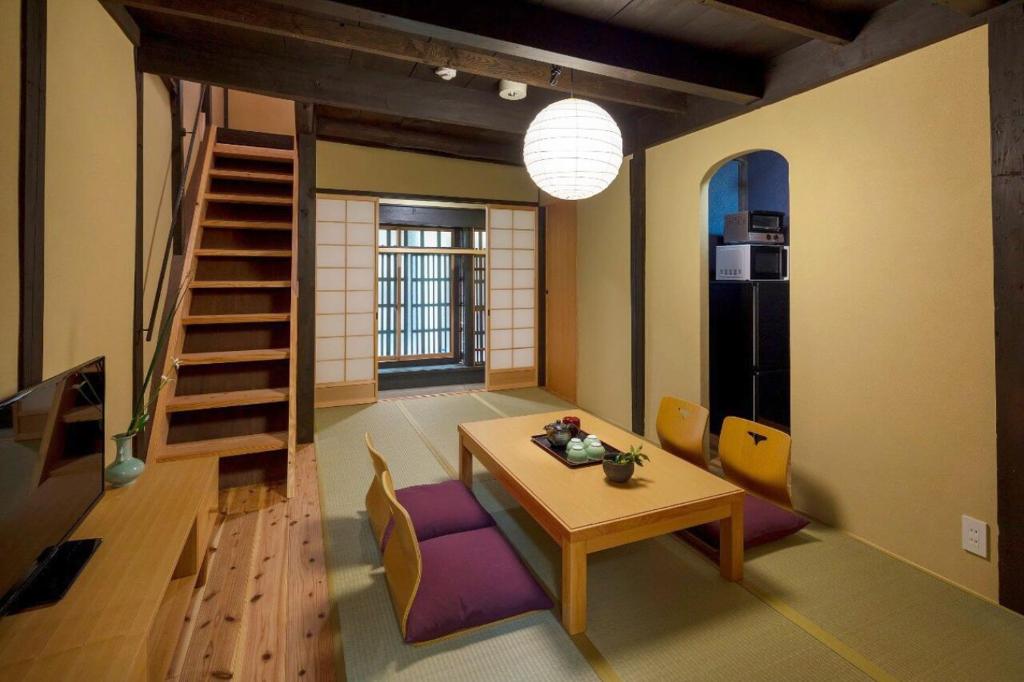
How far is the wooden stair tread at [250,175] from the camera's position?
4.00 meters

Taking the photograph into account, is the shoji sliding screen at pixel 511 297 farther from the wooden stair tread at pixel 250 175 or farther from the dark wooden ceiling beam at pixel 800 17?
the dark wooden ceiling beam at pixel 800 17

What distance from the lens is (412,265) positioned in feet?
25.2

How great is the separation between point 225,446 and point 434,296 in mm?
5150

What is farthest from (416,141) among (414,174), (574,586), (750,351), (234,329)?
(574,586)

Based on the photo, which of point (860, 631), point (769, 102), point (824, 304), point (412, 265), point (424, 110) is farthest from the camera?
point (412, 265)

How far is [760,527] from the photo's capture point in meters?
2.35

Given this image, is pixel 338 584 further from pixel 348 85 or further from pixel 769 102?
pixel 769 102

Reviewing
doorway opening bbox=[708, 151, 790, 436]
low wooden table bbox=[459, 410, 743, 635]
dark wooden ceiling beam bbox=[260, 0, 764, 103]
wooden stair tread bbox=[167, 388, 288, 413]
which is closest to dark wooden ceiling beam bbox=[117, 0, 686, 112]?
dark wooden ceiling beam bbox=[260, 0, 764, 103]

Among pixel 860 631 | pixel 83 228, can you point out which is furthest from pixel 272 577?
pixel 860 631

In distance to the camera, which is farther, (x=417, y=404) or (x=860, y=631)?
(x=417, y=404)

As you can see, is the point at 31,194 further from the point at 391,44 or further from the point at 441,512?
the point at 441,512

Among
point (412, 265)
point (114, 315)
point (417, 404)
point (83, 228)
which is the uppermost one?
point (412, 265)

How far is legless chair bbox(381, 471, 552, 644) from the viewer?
1692mm

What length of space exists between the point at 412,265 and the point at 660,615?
21.5ft
